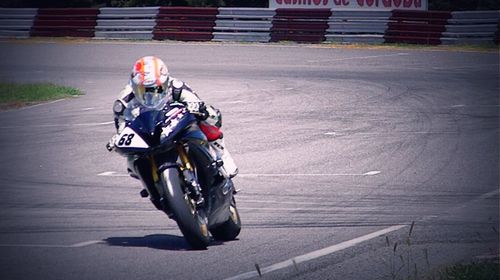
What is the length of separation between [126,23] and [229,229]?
3085cm

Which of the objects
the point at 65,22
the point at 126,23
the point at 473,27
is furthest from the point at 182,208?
the point at 65,22

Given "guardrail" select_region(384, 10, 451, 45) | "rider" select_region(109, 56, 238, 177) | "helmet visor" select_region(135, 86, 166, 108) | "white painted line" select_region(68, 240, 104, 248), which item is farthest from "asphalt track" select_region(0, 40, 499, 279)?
"guardrail" select_region(384, 10, 451, 45)

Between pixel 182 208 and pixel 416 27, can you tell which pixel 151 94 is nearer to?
pixel 182 208

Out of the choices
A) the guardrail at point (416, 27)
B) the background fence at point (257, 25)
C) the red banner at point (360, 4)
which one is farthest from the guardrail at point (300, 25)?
the guardrail at point (416, 27)

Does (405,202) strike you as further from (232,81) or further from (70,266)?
(232,81)

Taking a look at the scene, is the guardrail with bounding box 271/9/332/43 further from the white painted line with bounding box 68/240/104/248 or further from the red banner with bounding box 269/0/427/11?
the white painted line with bounding box 68/240/104/248

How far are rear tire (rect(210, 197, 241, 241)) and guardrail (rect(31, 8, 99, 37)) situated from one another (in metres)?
31.4

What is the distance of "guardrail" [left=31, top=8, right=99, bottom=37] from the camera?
40156 mm

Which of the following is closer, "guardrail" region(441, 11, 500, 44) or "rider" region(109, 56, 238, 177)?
"rider" region(109, 56, 238, 177)

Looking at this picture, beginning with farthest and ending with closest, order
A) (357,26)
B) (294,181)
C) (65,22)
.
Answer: (65,22) < (357,26) < (294,181)

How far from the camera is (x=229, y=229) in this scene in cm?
921

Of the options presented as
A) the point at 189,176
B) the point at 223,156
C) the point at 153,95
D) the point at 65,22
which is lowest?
the point at 65,22

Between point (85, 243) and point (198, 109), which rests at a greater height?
point (198, 109)

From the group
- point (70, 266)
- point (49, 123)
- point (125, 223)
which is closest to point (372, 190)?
point (125, 223)
